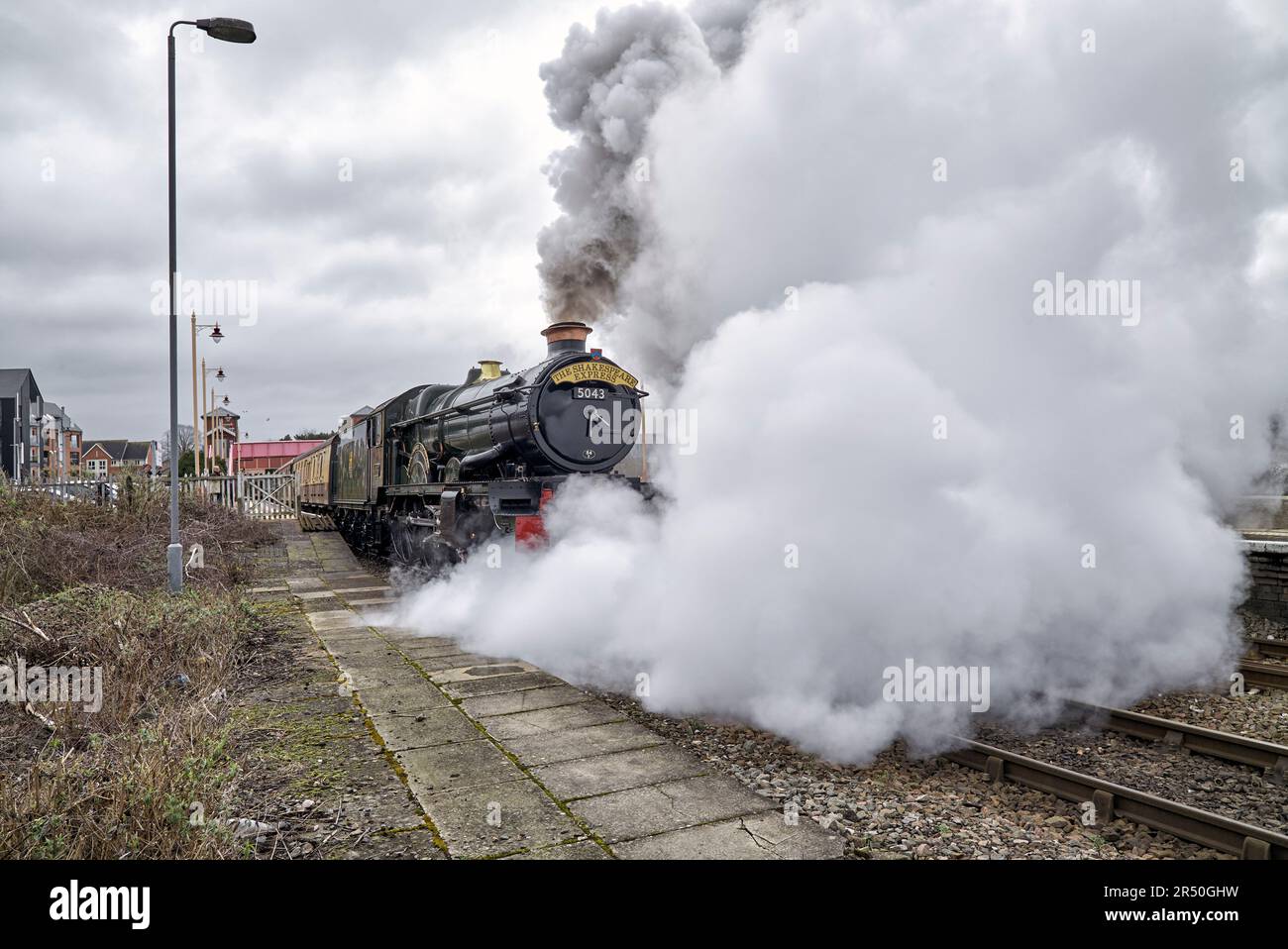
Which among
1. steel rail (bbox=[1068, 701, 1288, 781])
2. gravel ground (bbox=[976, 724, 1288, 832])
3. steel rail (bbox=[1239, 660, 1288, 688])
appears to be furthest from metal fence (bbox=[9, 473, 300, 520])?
steel rail (bbox=[1239, 660, 1288, 688])

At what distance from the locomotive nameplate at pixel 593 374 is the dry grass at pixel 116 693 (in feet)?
13.9

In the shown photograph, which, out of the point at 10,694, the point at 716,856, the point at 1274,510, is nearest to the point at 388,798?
the point at 716,856

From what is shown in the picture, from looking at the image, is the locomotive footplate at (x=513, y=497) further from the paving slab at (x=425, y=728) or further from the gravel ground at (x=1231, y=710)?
the gravel ground at (x=1231, y=710)

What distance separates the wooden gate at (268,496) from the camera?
22.1 m

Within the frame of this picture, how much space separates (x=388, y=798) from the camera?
3.98m

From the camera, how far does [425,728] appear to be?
5199 mm

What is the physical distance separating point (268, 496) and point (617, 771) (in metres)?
23.2

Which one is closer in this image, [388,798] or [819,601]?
[388,798]

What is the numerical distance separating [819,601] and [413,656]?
394 cm

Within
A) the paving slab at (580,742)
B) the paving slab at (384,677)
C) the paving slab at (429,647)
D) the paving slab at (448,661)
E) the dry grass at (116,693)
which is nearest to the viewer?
the dry grass at (116,693)

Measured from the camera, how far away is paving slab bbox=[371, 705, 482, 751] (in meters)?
4.91

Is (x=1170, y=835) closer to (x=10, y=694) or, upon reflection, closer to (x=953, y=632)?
(x=953, y=632)

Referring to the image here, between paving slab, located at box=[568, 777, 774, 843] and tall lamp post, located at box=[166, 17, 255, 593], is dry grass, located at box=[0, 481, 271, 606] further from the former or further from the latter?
paving slab, located at box=[568, 777, 774, 843]

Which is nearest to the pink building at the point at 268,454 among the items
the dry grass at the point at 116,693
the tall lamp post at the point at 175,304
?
the dry grass at the point at 116,693
